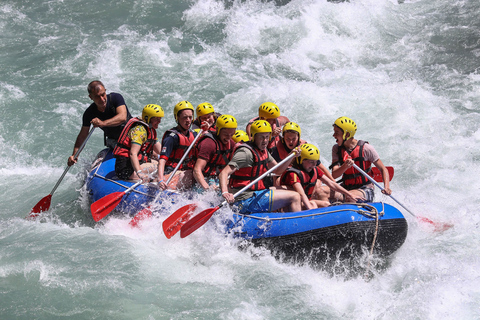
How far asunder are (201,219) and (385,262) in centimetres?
198

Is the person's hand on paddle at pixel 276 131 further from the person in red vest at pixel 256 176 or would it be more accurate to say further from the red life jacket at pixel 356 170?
the person in red vest at pixel 256 176

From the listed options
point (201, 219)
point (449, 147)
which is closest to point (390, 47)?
point (449, 147)

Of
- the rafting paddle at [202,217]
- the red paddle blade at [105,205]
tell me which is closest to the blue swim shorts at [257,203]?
the rafting paddle at [202,217]

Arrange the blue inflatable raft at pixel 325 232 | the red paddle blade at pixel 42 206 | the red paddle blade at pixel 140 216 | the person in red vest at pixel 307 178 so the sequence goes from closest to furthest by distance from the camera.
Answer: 1. the blue inflatable raft at pixel 325 232
2. the person in red vest at pixel 307 178
3. the red paddle blade at pixel 140 216
4. the red paddle blade at pixel 42 206

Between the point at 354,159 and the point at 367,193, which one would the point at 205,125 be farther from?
the point at 367,193

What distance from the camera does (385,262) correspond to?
213 inches

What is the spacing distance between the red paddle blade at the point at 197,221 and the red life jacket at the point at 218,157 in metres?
0.68

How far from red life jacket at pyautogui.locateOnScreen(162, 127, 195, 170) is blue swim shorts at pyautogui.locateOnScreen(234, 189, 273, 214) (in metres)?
1.07

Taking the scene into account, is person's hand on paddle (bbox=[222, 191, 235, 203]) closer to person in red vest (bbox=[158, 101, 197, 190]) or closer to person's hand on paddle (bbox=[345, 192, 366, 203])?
person in red vest (bbox=[158, 101, 197, 190])

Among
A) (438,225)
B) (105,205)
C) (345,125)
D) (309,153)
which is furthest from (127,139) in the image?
(438,225)

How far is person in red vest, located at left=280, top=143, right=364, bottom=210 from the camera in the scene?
5453 millimetres

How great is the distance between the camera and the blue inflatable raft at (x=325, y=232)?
5.01 metres

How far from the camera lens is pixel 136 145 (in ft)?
20.1

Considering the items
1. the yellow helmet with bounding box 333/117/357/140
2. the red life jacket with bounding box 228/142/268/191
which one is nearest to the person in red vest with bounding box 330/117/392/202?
the yellow helmet with bounding box 333/117/357/140
